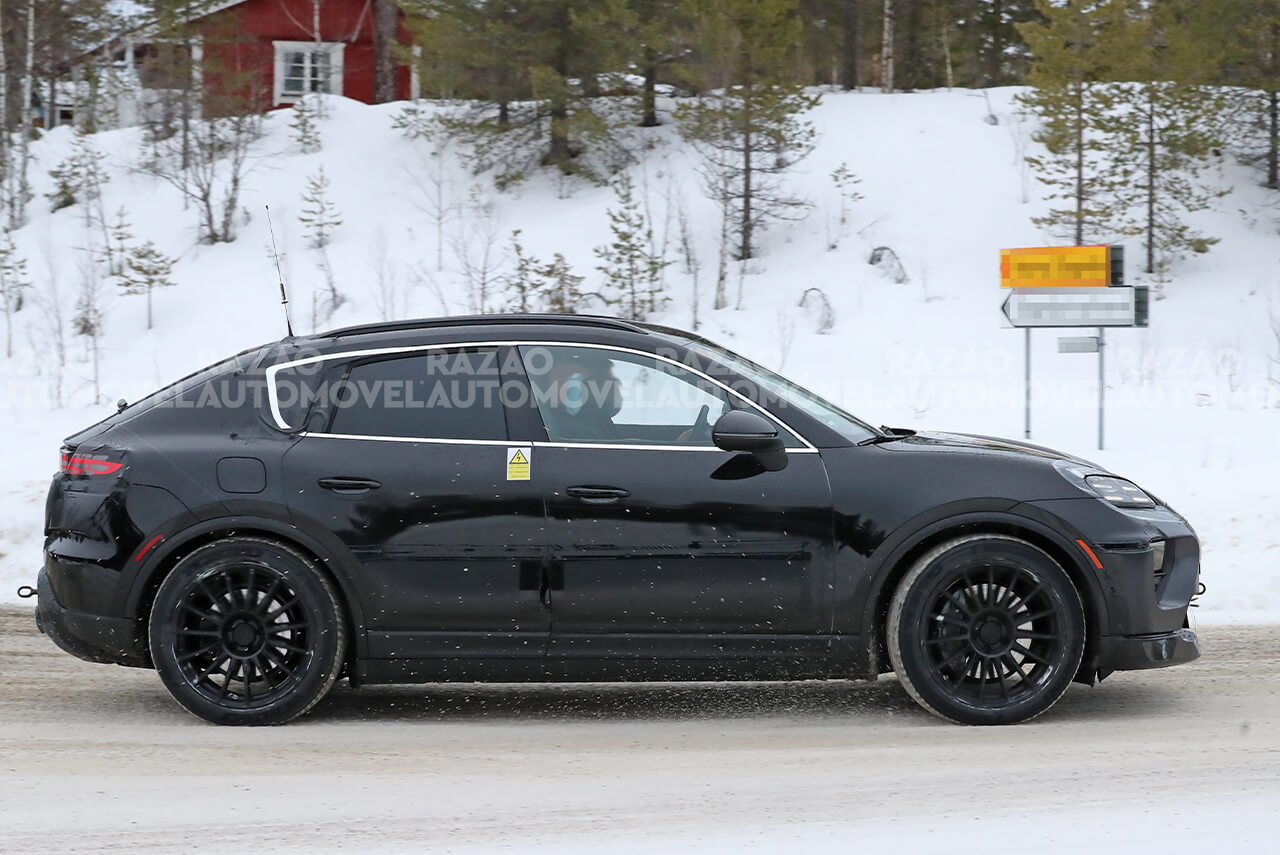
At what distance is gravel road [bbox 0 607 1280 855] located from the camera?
13.8ft

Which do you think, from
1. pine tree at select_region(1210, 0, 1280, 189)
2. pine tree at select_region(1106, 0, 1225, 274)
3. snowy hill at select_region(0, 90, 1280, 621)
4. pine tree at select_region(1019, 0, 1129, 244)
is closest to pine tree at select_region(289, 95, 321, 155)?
snowy hill at select_region(0, 90, 1280, 621)

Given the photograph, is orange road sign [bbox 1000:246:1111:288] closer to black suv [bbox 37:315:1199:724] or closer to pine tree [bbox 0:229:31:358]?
black suv [bbox 37:315:1199:724]

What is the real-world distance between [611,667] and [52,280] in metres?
18.1

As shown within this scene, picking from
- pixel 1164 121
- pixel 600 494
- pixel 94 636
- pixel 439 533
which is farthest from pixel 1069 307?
pixel 94 636

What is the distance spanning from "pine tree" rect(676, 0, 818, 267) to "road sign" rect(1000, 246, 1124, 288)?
296 inches

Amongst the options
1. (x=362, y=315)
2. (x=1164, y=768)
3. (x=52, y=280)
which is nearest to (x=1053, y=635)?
(x=1164, y=768)

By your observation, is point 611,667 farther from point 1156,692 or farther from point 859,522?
point 1156,692

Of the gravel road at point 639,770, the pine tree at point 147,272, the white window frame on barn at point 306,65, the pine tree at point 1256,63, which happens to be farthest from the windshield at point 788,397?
the white window frame on barn at point 306,65

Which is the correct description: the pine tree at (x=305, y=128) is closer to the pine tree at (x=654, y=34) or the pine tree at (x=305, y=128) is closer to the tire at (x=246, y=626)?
the pine tree at (x=654, y=34)

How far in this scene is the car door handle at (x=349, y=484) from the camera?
555cm

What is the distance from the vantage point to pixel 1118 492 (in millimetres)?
5613

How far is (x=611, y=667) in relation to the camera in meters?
5.48

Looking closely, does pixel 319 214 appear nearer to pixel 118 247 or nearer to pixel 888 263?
pixel 118 247

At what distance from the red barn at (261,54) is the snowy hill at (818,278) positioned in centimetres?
138
